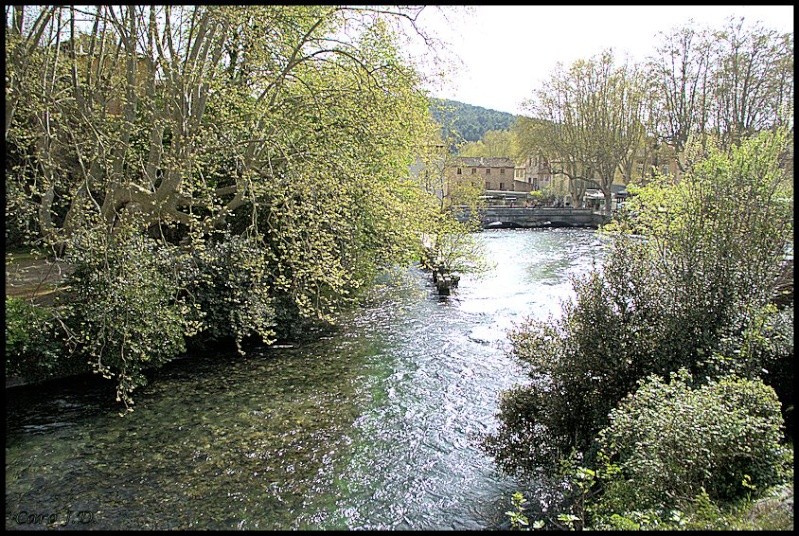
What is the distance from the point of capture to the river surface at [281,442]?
→ 12.6 feet

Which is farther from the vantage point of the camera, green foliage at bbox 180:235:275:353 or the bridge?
the bridge

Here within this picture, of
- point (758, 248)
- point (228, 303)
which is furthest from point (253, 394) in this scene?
point (758, 248)

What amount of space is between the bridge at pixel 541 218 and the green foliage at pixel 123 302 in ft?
75.0

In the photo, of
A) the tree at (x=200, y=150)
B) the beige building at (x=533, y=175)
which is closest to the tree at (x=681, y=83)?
the tree at (x=200, y=150)

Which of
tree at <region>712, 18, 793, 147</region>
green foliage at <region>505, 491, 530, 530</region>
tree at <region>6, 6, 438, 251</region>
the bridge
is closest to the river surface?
green foliage at <region>505, 491, 530, 530</region>

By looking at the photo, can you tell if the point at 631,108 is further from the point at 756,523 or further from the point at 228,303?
the point at 756,523

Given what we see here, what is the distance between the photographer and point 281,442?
495 centimetres

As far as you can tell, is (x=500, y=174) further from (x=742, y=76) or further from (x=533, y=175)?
(x=742, y=76)

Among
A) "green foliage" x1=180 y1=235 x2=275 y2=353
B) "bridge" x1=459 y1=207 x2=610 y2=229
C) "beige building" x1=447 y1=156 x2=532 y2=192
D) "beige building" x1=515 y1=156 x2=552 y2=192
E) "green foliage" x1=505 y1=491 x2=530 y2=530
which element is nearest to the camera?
"green foliage" x1=505 y1=491 x2=530 y2=530

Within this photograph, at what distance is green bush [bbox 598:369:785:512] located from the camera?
113 inches

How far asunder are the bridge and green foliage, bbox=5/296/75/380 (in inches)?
924

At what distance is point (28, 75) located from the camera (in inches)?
185

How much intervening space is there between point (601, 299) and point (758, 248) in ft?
3.74

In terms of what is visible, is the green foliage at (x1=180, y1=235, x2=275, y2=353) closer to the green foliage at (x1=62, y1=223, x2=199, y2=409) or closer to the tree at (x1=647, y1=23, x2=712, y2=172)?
the green foliage at (x1=62, y1=223, x2=199, y2=409)
